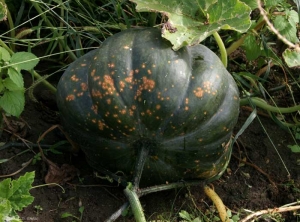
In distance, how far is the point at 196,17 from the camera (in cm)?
198

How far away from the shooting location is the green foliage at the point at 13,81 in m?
1.91

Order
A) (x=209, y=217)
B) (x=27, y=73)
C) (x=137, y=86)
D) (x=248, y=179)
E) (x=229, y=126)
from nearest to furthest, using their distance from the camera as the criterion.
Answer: (x=137, y=86), (x=229, y=126), (x=209, y=217), (x=248, y=179), (x=27, y=73)

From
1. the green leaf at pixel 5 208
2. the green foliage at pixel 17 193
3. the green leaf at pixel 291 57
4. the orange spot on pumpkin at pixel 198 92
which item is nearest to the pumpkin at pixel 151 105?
the orange spot on pumpkin at pixel 198 92

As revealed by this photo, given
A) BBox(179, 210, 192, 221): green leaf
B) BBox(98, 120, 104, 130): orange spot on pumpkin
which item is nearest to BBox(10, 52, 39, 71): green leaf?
BBox(98, 120, 104, 130): orange spot on pumpkin

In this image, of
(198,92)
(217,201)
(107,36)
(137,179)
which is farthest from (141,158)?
(107,36)

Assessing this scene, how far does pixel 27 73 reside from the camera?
2.47 metres

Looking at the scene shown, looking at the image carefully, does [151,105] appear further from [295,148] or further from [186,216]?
[295,148]

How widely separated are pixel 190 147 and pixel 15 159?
2.46 feet

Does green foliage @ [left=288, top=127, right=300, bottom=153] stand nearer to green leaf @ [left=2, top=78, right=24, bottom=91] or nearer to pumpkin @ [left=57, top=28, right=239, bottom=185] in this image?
pumpkin @ [left=57, top=28, right=239, bottom=185]

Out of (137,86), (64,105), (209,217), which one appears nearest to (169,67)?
(137,86)

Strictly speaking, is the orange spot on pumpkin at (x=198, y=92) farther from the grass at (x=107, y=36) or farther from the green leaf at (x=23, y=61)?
the green leaf at (x=23, y=61)

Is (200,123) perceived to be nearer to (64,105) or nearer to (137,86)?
(137,86)

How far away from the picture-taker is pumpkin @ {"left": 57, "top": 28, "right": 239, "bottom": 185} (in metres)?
1.81

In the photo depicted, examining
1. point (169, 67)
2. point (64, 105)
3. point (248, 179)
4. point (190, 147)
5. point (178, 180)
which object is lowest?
point (248, 179)
